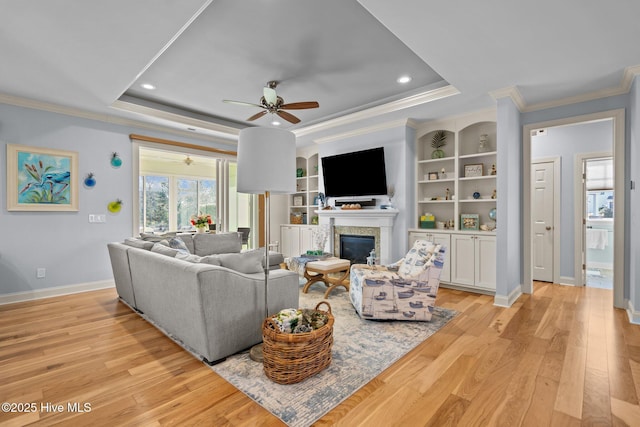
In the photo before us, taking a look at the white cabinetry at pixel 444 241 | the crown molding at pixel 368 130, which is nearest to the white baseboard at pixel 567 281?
the white cabinetry at pixel 444 241

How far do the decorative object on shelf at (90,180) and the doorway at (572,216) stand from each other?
6.09m

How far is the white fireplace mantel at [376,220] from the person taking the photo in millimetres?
4949

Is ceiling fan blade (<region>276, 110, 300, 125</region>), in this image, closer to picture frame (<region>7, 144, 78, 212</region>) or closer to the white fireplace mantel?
the white fireplace mantel

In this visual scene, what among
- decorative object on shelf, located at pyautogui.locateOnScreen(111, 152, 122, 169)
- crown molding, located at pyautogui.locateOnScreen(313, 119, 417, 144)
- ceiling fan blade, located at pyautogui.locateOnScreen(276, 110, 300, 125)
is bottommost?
decorative object on shelf, located at pyautogui.locateOnScreen(111, 152, 122, 169)

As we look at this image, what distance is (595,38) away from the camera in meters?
2.50

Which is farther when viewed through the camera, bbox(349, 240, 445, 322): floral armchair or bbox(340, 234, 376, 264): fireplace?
bbox(340, 234, 376, 264): fireplace

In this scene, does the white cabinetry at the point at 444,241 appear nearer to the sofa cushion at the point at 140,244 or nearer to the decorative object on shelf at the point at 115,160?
the sofa cushion at the point at 140,244

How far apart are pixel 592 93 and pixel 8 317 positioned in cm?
705

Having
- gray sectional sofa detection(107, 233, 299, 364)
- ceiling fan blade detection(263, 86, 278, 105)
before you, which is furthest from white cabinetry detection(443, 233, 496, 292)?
ceiling fan blade detection(263, 86, 278, 105)

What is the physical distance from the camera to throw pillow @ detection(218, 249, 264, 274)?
261 cm

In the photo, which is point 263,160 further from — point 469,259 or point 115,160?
point 115,160

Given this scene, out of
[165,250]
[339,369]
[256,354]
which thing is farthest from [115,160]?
[339,369]

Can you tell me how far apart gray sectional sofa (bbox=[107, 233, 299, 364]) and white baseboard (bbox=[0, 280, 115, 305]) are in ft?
6.10

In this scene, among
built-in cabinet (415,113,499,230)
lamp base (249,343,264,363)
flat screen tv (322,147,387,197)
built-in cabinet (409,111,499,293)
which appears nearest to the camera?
lamp base (249,343,264,363)
